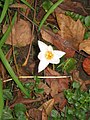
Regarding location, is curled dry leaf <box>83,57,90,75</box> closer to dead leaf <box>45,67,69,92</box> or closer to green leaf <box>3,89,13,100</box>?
dead leaf <box>45,67,69,92</box>

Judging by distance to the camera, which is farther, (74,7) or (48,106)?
(74,7)

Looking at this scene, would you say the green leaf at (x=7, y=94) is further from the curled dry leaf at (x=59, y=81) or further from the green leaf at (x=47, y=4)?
the green leaf at (x=47, y=4)

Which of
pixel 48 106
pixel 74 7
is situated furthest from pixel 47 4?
pixel 48 106

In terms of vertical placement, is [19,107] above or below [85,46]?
below

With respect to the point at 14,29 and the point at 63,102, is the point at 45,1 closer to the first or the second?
the point at 14,29

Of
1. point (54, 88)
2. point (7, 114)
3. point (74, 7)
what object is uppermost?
point (74, 7)

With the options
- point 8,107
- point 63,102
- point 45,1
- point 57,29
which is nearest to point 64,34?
point 57,29

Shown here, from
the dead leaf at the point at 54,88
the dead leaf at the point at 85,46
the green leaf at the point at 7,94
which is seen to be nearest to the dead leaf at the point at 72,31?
the dead leaf at the point at 85,46

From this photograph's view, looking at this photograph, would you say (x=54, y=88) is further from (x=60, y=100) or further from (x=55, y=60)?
(x=55, y=60)
